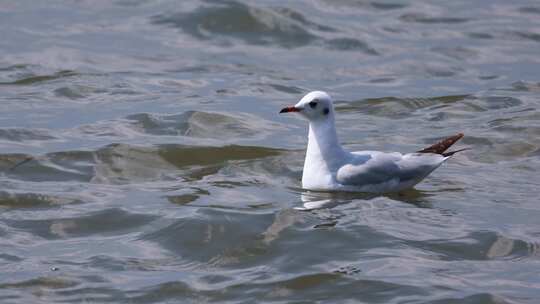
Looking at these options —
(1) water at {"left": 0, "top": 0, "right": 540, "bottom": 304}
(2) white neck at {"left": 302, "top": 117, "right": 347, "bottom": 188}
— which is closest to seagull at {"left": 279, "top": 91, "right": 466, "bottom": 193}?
(2) white neck at {"left": 302, "top": 117, "right": 347, "bottom": 188}

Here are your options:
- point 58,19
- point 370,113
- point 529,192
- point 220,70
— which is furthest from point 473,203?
point 58,19

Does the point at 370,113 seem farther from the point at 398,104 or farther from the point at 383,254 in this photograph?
the point at 383,254

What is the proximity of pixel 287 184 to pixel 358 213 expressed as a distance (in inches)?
45.5

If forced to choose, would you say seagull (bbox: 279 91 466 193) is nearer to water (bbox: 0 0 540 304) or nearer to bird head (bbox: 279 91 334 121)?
bird head (bbox: 279 91 334 121)

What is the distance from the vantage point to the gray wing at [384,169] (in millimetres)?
10469

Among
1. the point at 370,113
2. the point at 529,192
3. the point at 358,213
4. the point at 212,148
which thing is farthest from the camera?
the point at 370,113

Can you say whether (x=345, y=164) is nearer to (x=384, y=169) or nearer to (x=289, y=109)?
(x=384, y=169)

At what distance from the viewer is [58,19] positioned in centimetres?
1748

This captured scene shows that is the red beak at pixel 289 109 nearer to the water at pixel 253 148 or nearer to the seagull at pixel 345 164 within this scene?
the seagull at pixel 345 164

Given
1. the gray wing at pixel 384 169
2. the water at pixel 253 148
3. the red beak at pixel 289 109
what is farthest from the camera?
the gray wing at pixel 384 169

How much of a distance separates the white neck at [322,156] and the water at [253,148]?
0.18m

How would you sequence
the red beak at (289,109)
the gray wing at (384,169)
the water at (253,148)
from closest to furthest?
the water at (253,148) → the red beak at (289,109) → the gray wing at (384,169)

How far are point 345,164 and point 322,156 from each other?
0.67 feet

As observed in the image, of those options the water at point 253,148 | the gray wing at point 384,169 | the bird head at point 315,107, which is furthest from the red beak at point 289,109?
the water at point 253,148
